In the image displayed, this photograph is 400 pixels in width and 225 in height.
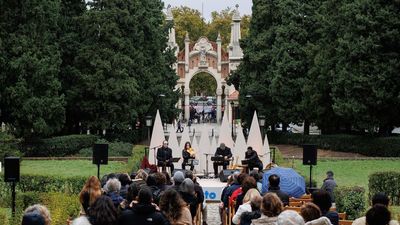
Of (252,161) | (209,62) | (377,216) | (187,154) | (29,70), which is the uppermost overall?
(209,62)

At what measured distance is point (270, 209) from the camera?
321 inches

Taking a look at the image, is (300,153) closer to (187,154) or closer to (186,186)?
(187,154)

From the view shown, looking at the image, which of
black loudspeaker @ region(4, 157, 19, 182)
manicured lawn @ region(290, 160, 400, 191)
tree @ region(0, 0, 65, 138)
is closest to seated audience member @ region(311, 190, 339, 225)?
black loudspeaker @ region(4, 157, 19, 182)

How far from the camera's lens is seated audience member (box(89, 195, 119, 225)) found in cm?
743

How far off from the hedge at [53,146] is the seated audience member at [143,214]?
25.3 meters

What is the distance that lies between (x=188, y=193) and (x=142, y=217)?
3.55 meters

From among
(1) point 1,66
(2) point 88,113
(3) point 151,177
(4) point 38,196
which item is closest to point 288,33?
(2) point 88,113

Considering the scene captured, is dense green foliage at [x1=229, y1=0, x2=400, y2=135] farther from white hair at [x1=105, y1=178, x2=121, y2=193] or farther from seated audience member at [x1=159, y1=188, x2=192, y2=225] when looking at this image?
seated audience member at [x1=159, y1=188, x2=192, y2=225]

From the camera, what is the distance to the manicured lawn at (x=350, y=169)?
23.9 metres

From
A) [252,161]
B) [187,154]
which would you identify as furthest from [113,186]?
[187,154]

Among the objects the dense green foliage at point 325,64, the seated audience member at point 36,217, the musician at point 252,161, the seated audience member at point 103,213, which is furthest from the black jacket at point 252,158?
the seated audience member at point 36,217

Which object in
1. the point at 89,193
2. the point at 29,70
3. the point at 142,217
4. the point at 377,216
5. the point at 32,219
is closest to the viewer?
the point at 32,219

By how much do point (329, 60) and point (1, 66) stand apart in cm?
1569

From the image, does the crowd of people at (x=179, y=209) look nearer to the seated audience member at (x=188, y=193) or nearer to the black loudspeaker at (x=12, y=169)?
the seated audience member at (x=188, y=193)
